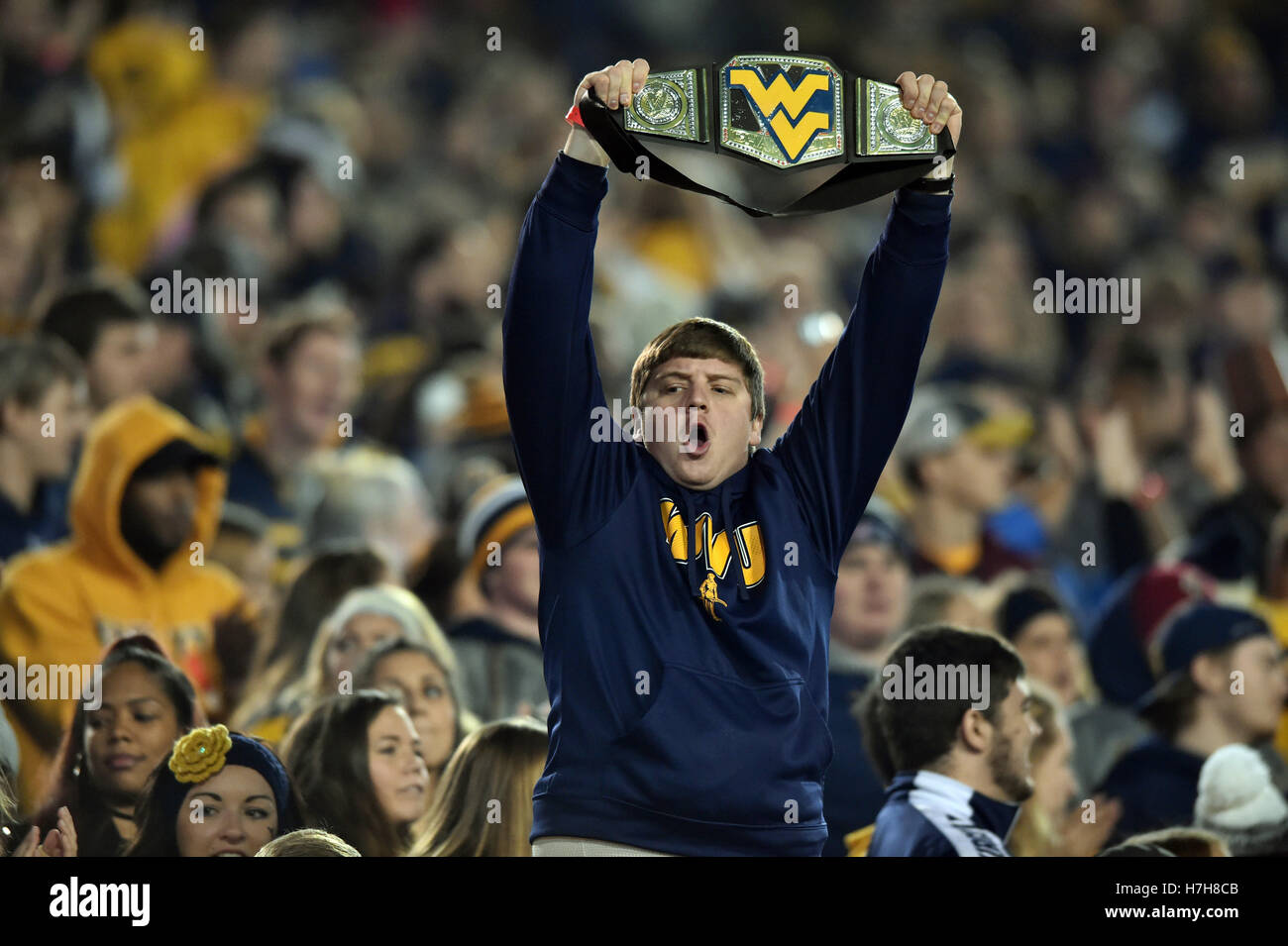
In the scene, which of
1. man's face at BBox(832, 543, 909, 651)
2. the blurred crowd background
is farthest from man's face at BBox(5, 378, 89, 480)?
man's face at BBox(832, 543, 909, 651)

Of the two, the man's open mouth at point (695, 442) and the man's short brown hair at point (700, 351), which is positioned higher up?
the man's short brown hair at point (700, 351)

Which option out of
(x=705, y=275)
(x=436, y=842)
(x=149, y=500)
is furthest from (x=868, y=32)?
(x=436, y=842)

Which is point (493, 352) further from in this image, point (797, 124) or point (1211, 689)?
point (797, 124)

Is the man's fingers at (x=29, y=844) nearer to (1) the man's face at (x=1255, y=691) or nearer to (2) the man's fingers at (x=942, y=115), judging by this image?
(2) the man's fingers at (x=942, y=115)

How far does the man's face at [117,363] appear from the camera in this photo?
522 cm

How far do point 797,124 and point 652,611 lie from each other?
35.3 inches

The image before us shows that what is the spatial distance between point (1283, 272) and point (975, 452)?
4026 millimetres

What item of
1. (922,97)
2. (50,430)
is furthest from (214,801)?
(50,430)

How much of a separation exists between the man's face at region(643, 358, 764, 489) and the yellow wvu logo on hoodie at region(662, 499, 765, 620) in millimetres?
71

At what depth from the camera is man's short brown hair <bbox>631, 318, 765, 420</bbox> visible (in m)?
2.67


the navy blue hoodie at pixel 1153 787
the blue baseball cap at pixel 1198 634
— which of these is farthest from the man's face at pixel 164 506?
the blue baseball cap at pixel 1198 634

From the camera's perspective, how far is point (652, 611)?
8.24 feet

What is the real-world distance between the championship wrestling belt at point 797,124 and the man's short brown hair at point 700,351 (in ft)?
0.72

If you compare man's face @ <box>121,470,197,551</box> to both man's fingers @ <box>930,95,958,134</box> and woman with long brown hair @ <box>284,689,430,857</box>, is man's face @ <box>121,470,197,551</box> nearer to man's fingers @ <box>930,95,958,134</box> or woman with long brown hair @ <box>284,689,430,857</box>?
woman with long brown hair @ <box>284,689,430,857</box>
